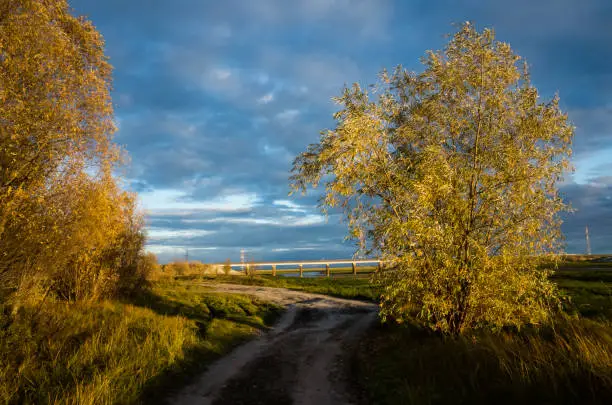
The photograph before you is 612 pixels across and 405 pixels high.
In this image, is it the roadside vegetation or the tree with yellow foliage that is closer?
the roadside vegetation

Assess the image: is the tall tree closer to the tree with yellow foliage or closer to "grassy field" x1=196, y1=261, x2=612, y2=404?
"grassy field" x1=196, y1=261, x2=612, y2=404

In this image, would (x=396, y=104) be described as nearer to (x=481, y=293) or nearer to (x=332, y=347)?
(x=481, y=293)

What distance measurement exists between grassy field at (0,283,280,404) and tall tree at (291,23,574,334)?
657cm

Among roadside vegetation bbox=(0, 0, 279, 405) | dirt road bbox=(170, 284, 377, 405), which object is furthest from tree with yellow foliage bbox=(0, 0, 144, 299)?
dirt road bbox=(170, 284, 377, 405)

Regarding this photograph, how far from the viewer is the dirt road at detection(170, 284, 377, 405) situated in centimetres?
1027

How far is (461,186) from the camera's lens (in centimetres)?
1233

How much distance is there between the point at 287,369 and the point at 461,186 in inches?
303

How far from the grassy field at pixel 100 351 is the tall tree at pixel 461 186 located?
6566 mm

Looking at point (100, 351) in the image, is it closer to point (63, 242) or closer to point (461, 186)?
point (63, 242)

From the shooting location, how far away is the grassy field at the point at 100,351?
916 cm

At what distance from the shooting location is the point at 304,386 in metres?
11.1

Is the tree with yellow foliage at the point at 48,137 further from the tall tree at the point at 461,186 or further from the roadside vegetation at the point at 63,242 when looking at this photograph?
the tall tree at the point at 461,186

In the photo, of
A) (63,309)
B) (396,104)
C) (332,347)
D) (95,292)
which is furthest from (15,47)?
(332,347)

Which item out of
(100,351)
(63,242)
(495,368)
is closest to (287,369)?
(100,351)
